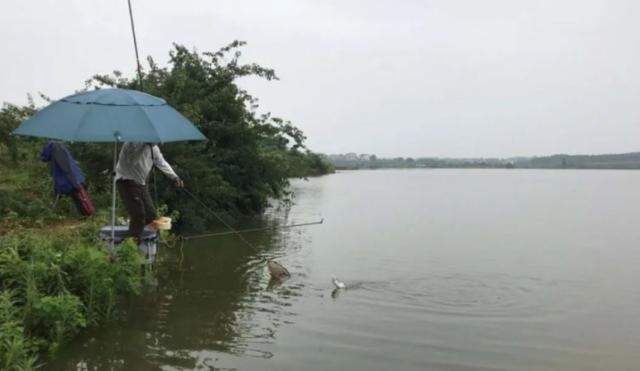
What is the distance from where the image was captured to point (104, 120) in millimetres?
6145

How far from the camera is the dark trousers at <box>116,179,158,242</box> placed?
22.9 ft

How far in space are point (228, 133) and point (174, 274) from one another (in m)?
8.20

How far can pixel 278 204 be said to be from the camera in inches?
1017

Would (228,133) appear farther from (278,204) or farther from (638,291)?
(638,291)

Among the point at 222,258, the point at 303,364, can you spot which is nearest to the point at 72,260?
the point at 303,364

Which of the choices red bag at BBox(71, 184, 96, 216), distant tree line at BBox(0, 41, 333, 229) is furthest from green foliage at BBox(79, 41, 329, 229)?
red bag at BBox(71, 184, 96, 216)

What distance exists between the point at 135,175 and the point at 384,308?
12.8 ft

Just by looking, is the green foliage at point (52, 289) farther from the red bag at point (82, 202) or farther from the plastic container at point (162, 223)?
the red bag at point (82, 202)

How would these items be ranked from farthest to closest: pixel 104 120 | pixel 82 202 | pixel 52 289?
pixel 82 202 < pixel 104 120 < pixel 52 289

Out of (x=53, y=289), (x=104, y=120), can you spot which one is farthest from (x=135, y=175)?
(x=53, y=289)

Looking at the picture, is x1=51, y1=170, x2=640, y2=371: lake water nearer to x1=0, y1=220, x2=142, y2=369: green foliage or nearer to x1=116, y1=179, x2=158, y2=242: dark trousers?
x1=0, y1=220, x2=142, y2=369: green foliage

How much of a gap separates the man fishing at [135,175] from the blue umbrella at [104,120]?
0.71m

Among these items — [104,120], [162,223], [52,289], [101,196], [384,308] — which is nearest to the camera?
[52,289]

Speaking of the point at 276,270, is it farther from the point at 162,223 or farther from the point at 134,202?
the point at 134,202
